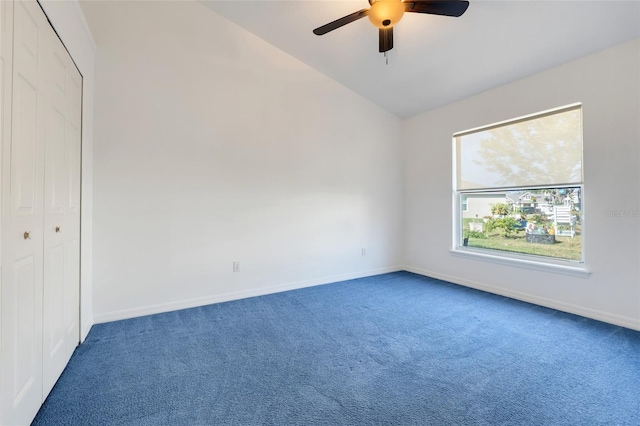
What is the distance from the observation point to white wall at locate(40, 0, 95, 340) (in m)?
2.04

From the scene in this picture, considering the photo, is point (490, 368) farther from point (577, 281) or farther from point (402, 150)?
point (402, 150)

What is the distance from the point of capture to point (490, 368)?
1.89 m

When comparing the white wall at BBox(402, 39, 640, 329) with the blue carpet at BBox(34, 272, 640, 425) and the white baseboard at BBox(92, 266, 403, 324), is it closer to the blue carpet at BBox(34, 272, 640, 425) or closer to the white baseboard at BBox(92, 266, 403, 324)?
the blue carpet at BBox(34, 272, 640, 425)

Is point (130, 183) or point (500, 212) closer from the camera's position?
point (130, 183)

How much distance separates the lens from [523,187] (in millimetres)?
3250

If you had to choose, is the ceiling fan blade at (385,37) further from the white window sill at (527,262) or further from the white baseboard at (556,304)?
the white baseboard at (556,304)

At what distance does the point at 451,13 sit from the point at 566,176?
2.15m

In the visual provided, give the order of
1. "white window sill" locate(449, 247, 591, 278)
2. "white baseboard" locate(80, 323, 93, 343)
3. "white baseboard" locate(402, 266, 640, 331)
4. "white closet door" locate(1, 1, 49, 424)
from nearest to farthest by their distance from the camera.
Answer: "white closet door" locate(1, 1, 49, 424)
"white baseboard" locate(80, 323, 93, 343)
"white baseboard" locate(402, 266, 640, 331)
"white window sill" locate(449, 247, 591, 278)

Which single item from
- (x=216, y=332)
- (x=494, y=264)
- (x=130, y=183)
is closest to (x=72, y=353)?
(x=216, y=332)

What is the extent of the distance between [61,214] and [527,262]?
4360mm

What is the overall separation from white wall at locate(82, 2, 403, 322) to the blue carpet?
0.57m

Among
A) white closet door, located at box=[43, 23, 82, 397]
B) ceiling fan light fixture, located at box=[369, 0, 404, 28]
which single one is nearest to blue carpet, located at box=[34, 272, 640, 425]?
white closet door, located at box=[43, 23, 82, 397]

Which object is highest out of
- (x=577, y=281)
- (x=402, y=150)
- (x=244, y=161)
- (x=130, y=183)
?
(x=402, y=150)

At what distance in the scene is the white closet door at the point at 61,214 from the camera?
1635 mm
